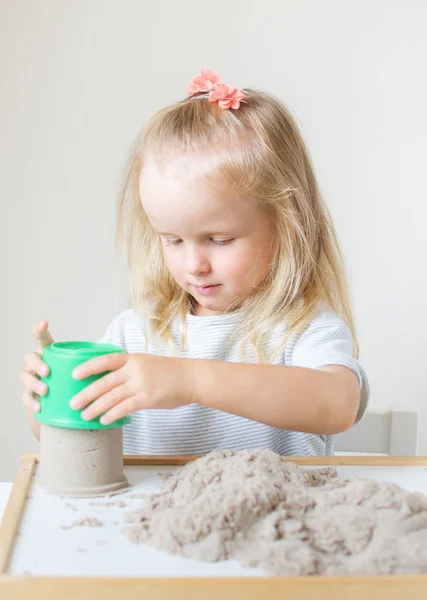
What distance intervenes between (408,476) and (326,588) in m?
0.31

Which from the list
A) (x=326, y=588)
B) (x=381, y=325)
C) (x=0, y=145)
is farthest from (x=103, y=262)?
(x=326, y=588)

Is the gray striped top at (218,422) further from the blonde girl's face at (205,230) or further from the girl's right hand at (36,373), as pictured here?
the girl's right hand at (36,373)

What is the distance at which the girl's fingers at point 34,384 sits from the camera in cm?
64

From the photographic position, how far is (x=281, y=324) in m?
0.98

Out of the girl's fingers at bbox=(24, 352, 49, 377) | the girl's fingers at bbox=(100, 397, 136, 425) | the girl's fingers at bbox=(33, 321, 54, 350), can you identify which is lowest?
the girl's fingers at bbox=(100, 397, 136, 425)

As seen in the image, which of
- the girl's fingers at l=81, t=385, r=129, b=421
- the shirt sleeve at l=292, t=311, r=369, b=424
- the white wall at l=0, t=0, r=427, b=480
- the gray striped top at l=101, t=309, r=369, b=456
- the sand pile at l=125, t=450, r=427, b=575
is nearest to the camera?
the sand pile at l=125, t=450, r=427, b=575

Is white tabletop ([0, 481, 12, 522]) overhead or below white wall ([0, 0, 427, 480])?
below

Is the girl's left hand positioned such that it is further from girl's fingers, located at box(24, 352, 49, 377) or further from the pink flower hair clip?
the pink flower hair clip

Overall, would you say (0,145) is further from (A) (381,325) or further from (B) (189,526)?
(B) (189,526)

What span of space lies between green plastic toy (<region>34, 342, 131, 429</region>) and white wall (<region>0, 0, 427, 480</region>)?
1.02 metres

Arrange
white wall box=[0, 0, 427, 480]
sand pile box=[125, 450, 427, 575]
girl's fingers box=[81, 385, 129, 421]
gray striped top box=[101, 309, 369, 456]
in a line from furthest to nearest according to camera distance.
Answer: white wall box=[0, 0, 427, 480]
gray striped top box=[101, 309, 369, 456]
girl's fingers box=[81, 385, 129, 421]
sand pile box=[125, 450, 427, 575]

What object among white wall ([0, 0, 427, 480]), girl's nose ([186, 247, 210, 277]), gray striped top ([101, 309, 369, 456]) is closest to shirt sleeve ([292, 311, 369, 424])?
gray striped top ([101, 309, 369, 456])

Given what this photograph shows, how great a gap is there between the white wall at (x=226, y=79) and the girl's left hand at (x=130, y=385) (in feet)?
3.24

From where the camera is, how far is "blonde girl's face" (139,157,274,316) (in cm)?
88
